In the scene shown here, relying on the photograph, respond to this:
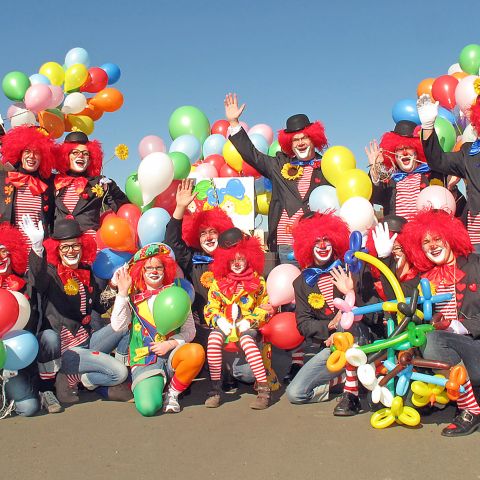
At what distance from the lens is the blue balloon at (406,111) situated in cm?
646

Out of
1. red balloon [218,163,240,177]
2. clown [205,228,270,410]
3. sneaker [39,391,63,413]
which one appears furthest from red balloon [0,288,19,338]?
red balloon [218,163,240,177]

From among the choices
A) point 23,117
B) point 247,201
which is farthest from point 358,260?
point 23,117

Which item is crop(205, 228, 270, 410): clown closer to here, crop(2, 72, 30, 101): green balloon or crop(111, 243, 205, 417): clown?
crop(111, 243, 205, 417): clown

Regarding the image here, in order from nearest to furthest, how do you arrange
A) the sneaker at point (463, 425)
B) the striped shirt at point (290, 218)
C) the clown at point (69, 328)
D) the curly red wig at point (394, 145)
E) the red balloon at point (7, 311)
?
the sneaker at point (463, 425) → the red balloon at point (7, 311) → the clown at point (69, 328) → the curly red wig at point (394, 145) → the striped shirt at point (290, 218)

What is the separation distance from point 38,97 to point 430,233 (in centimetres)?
517

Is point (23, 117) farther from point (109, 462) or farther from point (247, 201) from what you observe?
point (109, 462)

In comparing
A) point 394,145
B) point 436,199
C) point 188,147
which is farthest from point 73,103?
point 436,199

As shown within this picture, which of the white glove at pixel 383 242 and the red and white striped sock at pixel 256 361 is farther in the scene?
the red and white striped sock at pixel 256 361

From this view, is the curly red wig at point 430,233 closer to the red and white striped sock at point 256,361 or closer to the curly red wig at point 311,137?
the red and white striped sock at point 256,361

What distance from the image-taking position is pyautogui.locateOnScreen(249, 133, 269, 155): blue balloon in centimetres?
749

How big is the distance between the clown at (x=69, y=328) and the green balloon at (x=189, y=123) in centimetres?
361

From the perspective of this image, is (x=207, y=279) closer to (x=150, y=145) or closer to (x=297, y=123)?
(x=297, y=123)

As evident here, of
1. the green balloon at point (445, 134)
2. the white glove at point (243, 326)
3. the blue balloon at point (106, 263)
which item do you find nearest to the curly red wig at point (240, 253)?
the white glove at point (243, 326)

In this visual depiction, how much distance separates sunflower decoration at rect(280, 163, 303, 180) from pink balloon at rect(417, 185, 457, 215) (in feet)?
4.25
